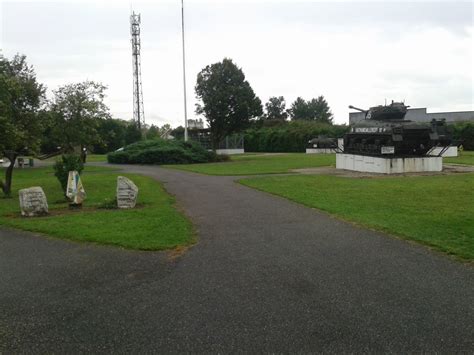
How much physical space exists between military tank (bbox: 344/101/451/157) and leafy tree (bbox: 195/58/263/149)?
1586cm

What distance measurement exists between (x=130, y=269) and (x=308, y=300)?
7.80 feet

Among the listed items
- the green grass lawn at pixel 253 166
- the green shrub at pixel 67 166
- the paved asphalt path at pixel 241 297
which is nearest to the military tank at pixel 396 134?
the green grass lawn at pixel 253 166

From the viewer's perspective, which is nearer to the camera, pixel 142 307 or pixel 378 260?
pixel 142 307

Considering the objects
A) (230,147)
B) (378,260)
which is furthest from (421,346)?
(230,147)

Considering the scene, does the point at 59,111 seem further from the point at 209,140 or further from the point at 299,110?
the point at 299,110

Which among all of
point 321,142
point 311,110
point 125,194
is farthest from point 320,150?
point 311,110

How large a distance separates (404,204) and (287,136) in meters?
48.6

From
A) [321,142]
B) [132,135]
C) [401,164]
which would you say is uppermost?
[132,135]

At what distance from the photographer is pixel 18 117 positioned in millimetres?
14836

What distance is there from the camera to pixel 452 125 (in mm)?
42469

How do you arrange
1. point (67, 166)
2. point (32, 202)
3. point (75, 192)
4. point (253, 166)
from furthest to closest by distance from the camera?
point (253, 166) < point (67, 166) < point (75, 192) < point (32, 202)

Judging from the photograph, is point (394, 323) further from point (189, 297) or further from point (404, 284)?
point (189, 297)

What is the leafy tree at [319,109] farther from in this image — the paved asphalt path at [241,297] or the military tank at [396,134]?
the paved asphalt path at [241,297]

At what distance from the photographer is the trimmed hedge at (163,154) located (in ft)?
121
